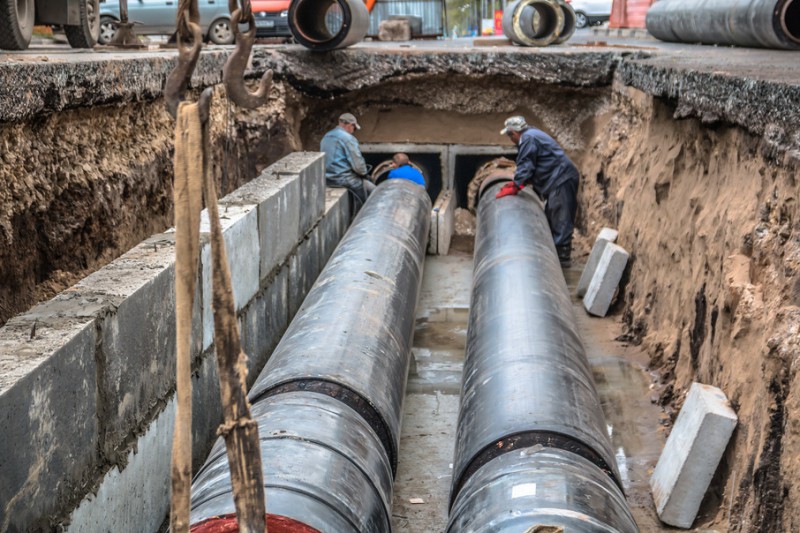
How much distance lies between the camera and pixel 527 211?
812 centimetres

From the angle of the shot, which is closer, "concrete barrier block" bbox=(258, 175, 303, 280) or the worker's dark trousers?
"concrete barrier block" bbox=(258, 175, 303, 280)

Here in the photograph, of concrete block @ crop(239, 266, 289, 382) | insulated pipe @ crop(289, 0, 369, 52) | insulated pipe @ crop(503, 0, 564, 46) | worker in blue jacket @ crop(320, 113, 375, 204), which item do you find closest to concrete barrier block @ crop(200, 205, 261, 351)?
concrete block @ crop(239, 266, 289, 382)

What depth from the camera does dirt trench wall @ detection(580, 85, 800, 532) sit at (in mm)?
3602

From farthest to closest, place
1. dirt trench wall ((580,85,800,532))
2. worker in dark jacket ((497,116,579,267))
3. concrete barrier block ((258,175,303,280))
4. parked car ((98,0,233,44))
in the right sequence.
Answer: parked car ((98,0,233,44))
worker in dark jacket ((497,116,579,267))
concrete barrier block ((258,175,303,280))
dirt trench wall ((580,85,800,532))

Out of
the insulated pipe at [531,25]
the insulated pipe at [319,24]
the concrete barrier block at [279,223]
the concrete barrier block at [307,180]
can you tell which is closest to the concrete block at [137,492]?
the concrete barrier block at [279,223]

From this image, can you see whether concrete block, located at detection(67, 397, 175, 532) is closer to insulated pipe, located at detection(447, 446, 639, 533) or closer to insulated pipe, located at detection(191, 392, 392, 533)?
insulated pipe, located at detection(191, 392, 392, 533)

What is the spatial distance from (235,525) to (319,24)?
28.0 feet

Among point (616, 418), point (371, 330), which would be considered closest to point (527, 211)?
point (616, 418)

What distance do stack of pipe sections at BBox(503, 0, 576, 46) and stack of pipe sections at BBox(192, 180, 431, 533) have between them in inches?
265

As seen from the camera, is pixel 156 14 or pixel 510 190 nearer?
pixel 510 190

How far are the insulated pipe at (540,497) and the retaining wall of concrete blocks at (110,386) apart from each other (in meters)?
1.39

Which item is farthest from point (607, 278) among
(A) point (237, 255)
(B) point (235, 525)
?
(B) point (235, 525)

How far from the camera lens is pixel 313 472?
3.24 m

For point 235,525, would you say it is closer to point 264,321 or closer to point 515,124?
point 264,321
